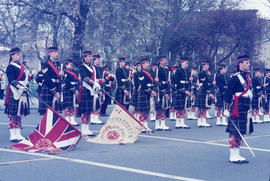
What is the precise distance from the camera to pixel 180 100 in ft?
39.3

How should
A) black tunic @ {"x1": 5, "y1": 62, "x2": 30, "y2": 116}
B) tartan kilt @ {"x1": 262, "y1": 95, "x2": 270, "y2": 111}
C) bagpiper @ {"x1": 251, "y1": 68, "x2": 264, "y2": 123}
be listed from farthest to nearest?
tartan kilt @ {"x1": 262, "y1": 95, "x2": 270, "y2": 111} → bagpiper @ {"x1": 251, "y1": 68, "x2": 264, "y2": 123} → black tunic @ {"x1": 5, "y1": 62, "x2": 30, "y2": 116}

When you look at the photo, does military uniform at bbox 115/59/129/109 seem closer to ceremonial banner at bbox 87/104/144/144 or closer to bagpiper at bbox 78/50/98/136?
bagpiper at bbox 78/50/98/136

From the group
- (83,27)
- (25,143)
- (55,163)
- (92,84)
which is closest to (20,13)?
(83,27)

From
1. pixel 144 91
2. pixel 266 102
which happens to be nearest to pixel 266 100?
pixel 266 102

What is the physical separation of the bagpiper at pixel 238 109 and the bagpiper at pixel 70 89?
4980mm

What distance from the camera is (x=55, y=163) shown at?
6.80 metres

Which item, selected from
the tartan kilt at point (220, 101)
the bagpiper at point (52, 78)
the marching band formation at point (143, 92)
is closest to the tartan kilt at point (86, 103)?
the marching band formation at point (143, 92)

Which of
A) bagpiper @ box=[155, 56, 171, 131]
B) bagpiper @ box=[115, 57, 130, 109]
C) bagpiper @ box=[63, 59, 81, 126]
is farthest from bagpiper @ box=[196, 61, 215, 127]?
bagpiper @ box=[63, 59, 81, 126]

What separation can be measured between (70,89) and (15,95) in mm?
2734

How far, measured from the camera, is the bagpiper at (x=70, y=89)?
11594 mm

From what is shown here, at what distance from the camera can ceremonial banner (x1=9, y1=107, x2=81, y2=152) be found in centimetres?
791

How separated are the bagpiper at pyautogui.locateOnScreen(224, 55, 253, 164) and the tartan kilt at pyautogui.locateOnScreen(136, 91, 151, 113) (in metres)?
3.81

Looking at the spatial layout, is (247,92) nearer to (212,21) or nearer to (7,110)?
(7,110)

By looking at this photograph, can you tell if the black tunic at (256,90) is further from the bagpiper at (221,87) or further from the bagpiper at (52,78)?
the bagpiper at (52,78)
